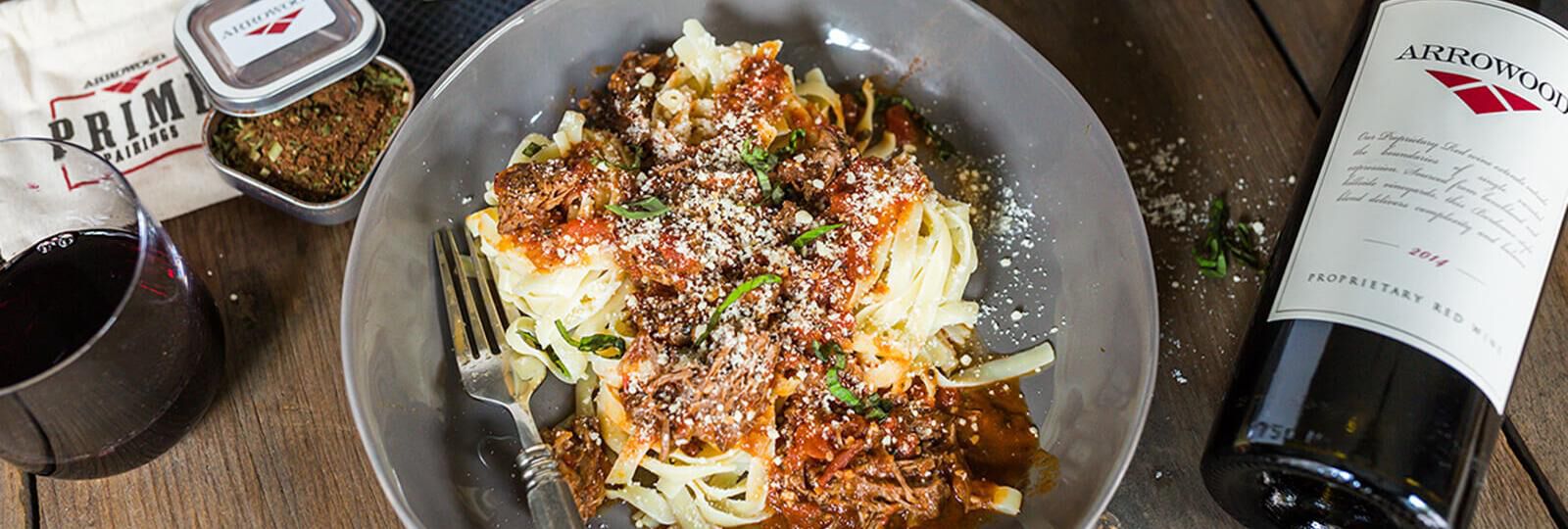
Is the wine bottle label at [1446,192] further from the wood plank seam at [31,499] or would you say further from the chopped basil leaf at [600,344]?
the wood plank seam at [31,499]

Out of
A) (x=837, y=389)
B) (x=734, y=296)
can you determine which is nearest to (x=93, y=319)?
(x=734, y=296)

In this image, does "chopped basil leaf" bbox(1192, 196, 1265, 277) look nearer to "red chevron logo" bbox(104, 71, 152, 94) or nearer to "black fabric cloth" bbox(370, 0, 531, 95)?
"black fabric cloth" bbox(370, 0, 531, 95)

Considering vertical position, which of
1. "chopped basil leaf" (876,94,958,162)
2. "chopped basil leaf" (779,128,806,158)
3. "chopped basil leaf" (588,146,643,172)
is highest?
"chopped basil leaf" (876,94,958,162)

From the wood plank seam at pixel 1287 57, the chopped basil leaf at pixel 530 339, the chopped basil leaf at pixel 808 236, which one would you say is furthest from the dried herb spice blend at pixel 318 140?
the wood plank seam at pixel 1287 57

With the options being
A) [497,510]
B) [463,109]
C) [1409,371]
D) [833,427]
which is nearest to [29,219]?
[463,109]

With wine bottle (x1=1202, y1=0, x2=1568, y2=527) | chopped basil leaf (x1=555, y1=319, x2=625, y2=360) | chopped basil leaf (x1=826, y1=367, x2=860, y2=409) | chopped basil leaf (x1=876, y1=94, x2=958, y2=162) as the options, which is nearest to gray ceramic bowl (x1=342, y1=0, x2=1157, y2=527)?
chopped basil leaf (x1=876, y1=94, x2=958, y2=162)
